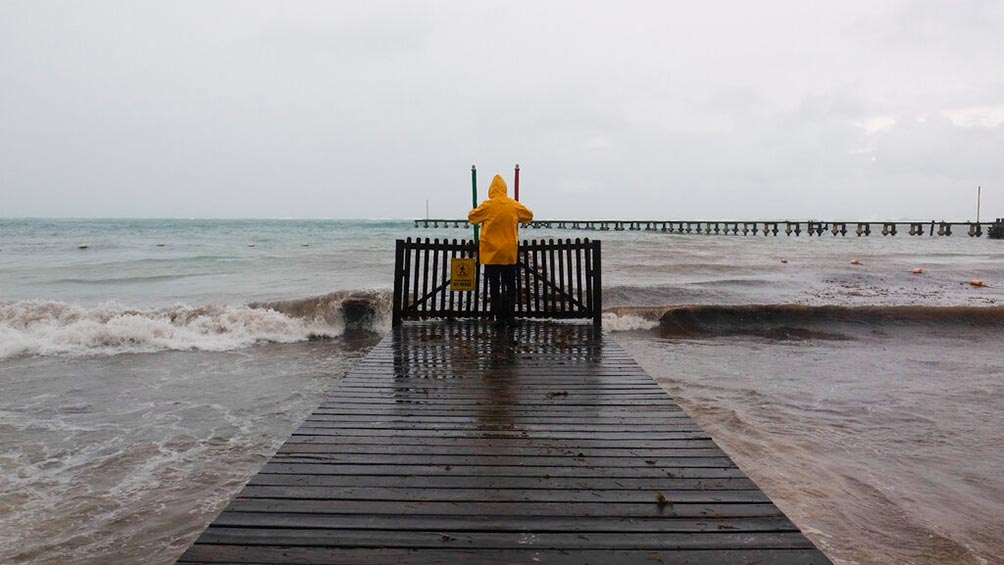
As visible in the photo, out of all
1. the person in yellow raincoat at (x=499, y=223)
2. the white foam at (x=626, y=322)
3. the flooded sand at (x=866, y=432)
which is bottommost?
the flooded sand at (x=866, y=432)

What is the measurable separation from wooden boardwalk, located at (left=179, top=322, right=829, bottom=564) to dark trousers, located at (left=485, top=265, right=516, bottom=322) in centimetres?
316

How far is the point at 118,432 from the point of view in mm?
6238

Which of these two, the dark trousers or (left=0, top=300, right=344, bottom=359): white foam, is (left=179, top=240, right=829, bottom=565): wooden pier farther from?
(left=0, top=300, right=344, bottom=359): white foam

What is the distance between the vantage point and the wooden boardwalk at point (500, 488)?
248 cm

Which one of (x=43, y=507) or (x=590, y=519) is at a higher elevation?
(x=590, y=519)

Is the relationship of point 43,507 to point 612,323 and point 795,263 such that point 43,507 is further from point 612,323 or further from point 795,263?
point 795,263

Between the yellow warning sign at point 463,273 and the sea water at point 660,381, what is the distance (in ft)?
7.72

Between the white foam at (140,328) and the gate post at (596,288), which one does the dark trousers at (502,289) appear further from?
the white foam at (140,328)

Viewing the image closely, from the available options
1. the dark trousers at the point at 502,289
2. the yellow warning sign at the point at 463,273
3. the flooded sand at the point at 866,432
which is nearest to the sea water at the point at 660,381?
the flooded sand at the point at 866,432

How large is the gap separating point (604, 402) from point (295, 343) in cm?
843

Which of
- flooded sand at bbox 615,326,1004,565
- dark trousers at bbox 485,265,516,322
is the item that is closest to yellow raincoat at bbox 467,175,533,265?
dark trousers at bbox 485,265,516,322

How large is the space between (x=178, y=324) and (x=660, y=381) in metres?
9.89

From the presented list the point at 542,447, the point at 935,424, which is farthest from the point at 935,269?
the point at 542,447

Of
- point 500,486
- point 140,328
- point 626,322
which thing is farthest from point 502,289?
point 140,328
